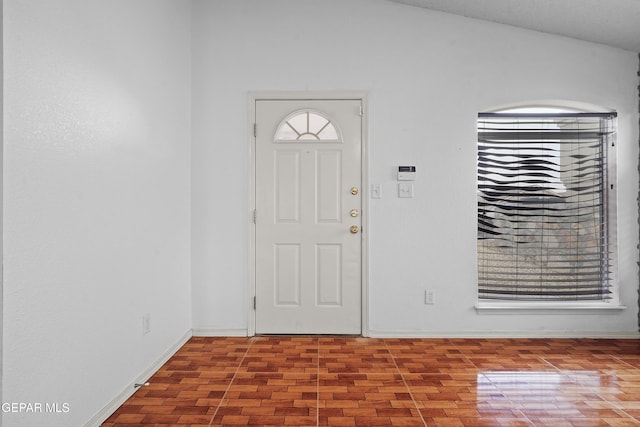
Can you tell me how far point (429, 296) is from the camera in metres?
3.87

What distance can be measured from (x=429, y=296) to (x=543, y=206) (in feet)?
4.22

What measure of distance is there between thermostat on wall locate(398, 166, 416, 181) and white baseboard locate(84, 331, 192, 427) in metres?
2.22

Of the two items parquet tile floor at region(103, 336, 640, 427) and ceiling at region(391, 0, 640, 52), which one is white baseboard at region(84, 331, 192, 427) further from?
ceiling at region(391, 0, 640, 52)

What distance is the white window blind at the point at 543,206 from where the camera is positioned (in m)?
3.97

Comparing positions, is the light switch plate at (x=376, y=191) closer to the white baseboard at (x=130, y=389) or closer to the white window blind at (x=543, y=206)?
the white window blind at (x=543, y=206)

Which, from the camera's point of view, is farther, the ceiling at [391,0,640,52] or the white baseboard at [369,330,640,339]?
the white baseboard at [369,330,640,339]

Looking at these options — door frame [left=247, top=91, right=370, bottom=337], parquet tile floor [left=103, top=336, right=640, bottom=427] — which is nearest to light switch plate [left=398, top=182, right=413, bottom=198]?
door frame [left=247, top=91, right=370, bottom=337]

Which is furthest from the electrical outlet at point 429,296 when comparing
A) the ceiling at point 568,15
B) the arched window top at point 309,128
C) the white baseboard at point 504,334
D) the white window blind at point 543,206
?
the ceiling at point 568,15

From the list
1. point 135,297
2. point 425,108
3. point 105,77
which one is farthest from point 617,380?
point 105,77

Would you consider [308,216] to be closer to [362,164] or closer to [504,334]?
[362,164]

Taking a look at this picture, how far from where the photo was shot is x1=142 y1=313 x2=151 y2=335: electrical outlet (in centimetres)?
288

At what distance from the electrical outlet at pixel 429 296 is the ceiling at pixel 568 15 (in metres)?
2.33

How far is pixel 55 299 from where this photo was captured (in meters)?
1.92

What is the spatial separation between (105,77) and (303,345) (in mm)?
2386
